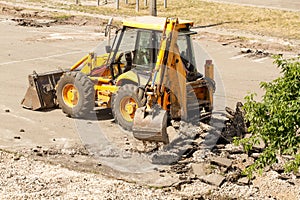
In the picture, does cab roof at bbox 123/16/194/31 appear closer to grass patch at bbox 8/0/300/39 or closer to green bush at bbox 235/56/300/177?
green bush at bbox 235/56/300/177

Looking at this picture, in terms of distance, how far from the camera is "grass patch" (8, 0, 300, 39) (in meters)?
30.9

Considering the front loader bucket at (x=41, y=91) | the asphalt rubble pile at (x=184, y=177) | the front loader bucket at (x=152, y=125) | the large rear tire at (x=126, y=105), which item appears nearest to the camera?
the asphalt rubble pile at (x=184, y=177)

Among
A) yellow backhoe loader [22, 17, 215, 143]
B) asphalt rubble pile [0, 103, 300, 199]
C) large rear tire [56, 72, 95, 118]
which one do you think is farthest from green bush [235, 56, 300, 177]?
large rear tire [56, 72, 95, 118]

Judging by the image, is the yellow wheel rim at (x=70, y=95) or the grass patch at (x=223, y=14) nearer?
the yellow wheel rim at (x=70, y=95)

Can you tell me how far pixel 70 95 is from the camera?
15367 mm

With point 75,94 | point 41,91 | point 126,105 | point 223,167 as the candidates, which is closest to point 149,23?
point 126,105

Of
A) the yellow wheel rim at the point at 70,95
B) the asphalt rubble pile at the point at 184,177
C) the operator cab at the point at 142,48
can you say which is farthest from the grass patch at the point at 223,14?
the asphalt rubble pile at the point at 184,177

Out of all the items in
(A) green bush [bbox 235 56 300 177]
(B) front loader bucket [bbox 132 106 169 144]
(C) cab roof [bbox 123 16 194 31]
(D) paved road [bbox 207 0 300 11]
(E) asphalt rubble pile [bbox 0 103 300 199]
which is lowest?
(E) asphalt rubble pile [bbox 0 103 300 199]

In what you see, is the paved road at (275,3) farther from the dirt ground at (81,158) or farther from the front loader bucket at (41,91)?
the front loader bucket at (41,91)

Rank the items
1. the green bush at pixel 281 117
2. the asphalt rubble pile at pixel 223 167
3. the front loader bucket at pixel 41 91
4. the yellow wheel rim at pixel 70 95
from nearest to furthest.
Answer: the green bush at pixel 281 117 → the asphalt rubble pile at pixel 223 167 → the yellow wheel rim at pixel 70 95 → the front loader bucket at pixel 41 91

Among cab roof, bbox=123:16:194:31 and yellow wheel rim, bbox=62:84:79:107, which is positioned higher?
cab roof, bbox=123:16:194:31

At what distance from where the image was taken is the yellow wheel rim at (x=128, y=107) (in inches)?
551

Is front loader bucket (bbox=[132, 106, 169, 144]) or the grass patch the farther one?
the grass patch

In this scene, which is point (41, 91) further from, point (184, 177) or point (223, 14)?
point (223, 14)
